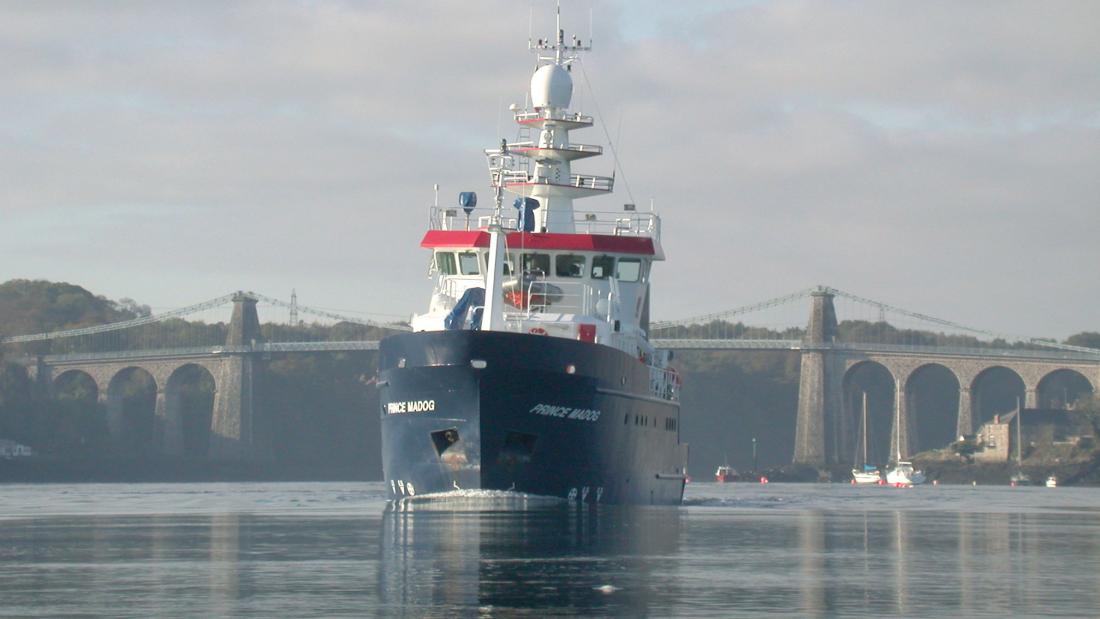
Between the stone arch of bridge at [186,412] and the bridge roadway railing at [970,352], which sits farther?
the stone arch of bridge at [186,412]

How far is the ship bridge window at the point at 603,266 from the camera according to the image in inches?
1740

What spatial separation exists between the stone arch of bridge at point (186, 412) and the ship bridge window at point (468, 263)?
111 meters

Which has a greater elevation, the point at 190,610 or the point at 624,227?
the point at 624,227

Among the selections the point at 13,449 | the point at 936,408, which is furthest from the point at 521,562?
the point at 936,408

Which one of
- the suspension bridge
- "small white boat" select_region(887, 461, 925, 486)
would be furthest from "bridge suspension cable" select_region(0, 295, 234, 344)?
"small white boat" select_region(887, 461, 925, 486)

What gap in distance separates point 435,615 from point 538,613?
0.98 meters

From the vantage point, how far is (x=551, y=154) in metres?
48.5

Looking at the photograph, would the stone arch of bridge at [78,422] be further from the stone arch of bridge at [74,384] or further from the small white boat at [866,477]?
the small white boat at [866,477]

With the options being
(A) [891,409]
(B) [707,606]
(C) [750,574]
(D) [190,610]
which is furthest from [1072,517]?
(A) [891,409]

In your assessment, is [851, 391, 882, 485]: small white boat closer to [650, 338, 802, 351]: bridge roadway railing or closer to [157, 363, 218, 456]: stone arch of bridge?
[650, 338, 802, 351]: bridge roadway railing

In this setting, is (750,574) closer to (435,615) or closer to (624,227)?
(435,615)

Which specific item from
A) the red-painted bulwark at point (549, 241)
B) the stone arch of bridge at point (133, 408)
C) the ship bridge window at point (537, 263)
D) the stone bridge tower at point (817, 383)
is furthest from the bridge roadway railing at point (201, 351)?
the ship bridge window at point (537, 263)

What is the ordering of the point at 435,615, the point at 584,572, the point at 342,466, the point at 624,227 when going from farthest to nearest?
the point at 342,466 < the point at 624,227 < the point at 584,572 < the point at 435,615

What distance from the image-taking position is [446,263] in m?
44.1
